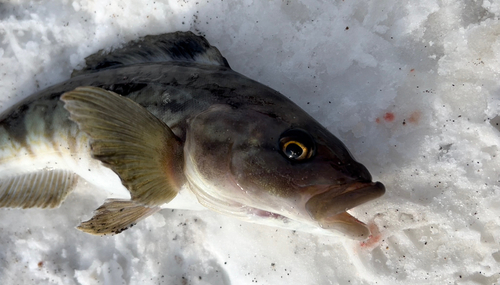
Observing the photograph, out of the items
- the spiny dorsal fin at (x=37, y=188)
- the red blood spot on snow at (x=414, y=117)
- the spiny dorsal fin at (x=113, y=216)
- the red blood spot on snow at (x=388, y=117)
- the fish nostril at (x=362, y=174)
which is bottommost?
the spiny dorsal fin at (x=37, y=188)

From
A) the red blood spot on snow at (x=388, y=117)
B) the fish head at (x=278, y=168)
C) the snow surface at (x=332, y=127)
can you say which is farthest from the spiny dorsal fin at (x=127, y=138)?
the red blood spot on snow at (x=388, y=117)

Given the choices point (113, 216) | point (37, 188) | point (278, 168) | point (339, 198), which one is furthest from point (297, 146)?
point (37, 188)

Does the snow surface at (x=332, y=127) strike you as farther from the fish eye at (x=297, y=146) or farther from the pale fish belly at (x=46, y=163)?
the fish eye at (x=297, y=146)

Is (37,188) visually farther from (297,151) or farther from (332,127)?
(332,127)

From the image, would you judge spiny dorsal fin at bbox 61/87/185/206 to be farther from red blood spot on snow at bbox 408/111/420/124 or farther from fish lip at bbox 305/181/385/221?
red blood spot on snow at bbox 408/111/420/124

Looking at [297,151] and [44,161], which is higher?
[297,151]

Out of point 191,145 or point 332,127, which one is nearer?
point 191,145

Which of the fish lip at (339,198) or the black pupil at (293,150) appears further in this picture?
the black pupil at (293,150)
